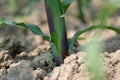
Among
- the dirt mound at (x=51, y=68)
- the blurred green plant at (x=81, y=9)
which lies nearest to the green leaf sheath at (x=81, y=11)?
the blurred green plant at (x=81, y=9)

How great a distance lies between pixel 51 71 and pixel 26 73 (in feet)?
0.42

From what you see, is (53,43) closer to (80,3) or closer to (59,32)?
(59,32)

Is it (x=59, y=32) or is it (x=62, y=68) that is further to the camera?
(x=59, y=32)

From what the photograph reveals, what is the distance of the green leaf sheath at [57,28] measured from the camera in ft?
5.86

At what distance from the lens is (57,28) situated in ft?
5.89

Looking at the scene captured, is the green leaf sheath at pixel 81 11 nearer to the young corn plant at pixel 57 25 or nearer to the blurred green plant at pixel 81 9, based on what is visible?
the blurred green plant at pixel 81 9

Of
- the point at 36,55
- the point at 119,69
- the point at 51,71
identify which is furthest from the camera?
the point at 36,55

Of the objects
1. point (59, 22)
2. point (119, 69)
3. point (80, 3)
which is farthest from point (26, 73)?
point (80, 3)

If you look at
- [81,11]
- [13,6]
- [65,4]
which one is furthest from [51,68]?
[13,6]

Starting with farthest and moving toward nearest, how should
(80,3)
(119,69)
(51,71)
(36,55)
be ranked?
(80,3), (36,55), (51,71), (119,69)

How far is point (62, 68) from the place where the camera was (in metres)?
1.67

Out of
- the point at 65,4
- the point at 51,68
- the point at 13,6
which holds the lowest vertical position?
the point at 51,68

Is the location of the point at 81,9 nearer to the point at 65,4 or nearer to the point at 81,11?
the point at 81,11

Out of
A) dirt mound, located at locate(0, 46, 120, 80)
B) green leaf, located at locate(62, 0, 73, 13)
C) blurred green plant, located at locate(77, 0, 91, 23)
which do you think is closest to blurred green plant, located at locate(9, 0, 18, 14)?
blurred green plant, located at locate(77, 0, 91, 23)
